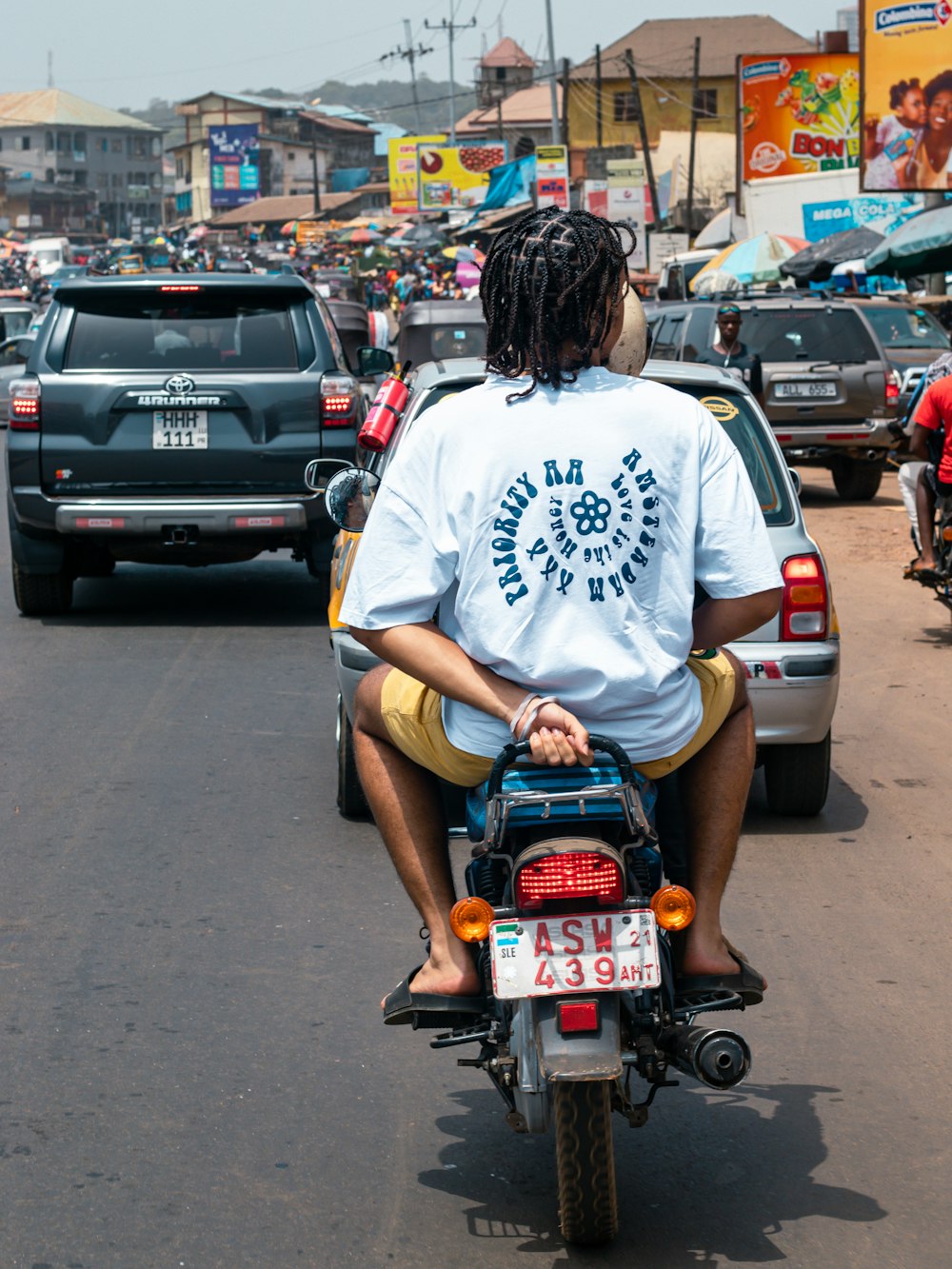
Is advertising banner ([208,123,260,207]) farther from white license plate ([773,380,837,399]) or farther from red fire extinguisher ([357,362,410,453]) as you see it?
red fire extinguisher ([357,362,410,453])

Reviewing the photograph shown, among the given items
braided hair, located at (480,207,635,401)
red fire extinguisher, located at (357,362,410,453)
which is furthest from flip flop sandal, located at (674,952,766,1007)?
red fire extinguisher, located at (357,362,410,453)

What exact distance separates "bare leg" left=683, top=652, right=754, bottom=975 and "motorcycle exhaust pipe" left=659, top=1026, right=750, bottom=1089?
0.26 m

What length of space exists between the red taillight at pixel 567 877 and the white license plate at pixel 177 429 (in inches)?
306

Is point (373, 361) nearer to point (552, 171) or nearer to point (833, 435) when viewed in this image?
point (833, 435)


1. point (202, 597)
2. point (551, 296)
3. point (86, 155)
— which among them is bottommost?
point (202, 597)

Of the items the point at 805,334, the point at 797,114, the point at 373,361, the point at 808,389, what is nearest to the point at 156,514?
the point at 373,361

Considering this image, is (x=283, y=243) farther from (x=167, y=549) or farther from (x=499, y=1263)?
(x=499, y=1263)

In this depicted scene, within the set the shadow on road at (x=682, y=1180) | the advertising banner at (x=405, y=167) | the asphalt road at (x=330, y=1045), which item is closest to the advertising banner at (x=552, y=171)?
the asphalt road at (x=330, y=1045)

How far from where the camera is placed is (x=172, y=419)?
10688 millimetres

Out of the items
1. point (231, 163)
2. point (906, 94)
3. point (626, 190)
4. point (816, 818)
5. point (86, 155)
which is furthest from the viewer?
point (86, 155)

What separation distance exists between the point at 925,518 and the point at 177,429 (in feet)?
13.9

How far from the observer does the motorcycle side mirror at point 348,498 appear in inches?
231

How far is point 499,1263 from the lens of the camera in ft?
11.4

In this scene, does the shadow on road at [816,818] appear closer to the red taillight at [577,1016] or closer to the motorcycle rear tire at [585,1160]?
the motorcycle rear tire at [585,1160]
